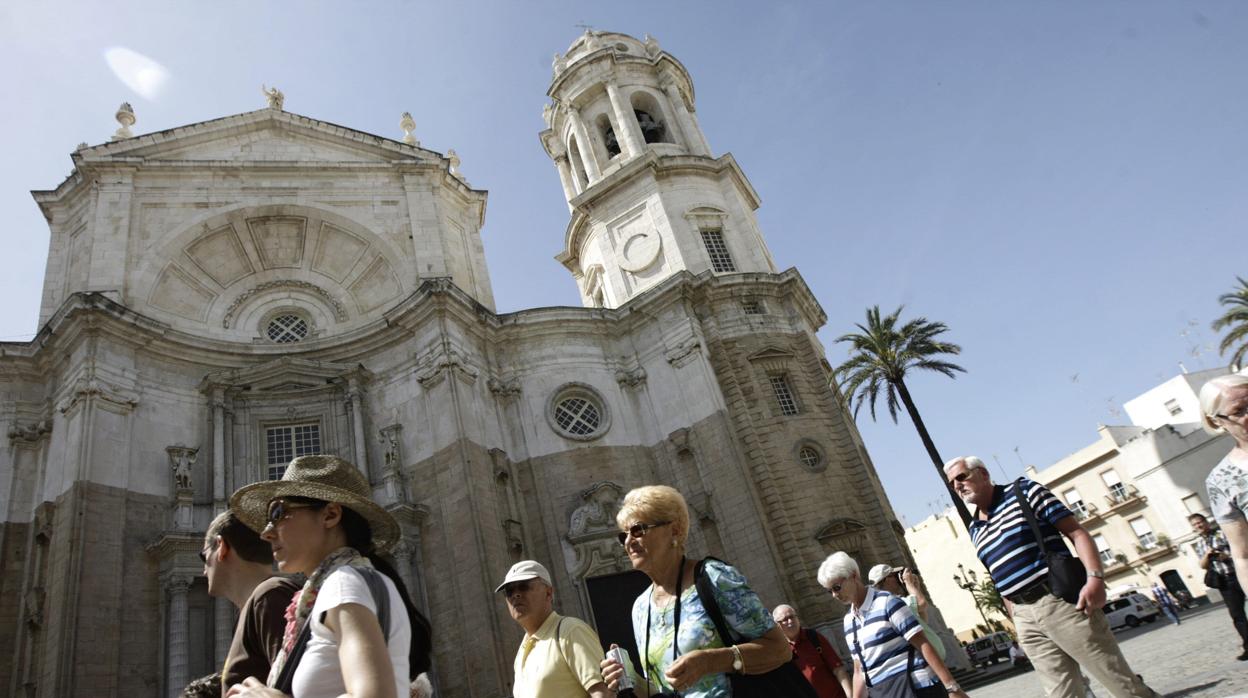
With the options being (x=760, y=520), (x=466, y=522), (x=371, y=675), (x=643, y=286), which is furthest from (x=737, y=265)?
(x=371, y=675)

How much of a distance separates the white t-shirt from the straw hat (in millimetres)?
534

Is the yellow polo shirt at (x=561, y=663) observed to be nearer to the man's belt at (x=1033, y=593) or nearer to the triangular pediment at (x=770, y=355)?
the man's belt at (x=1033, y=593)

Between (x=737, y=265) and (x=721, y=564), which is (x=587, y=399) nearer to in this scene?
(x=737, y=265)

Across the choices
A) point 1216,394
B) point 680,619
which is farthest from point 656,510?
point 1216,394

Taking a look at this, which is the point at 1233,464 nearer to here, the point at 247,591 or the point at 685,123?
the point at 247,591

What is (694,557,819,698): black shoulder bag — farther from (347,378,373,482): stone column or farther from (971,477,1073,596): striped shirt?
(347,378,373,482): stone column

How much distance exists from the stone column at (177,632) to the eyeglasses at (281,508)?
1593cm

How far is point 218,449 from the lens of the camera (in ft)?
62.6

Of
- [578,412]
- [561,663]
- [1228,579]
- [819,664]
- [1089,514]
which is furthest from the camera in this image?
[1089,514]

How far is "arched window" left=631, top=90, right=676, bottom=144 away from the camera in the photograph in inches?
1247

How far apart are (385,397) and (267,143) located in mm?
10611

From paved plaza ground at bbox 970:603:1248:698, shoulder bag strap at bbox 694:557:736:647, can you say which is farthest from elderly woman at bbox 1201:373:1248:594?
shoulder bag strap at bbox 694:557:736:647

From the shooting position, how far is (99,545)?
16.2 meters

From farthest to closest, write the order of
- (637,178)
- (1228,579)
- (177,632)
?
(637,178) < (177,632) < (1228,579)
